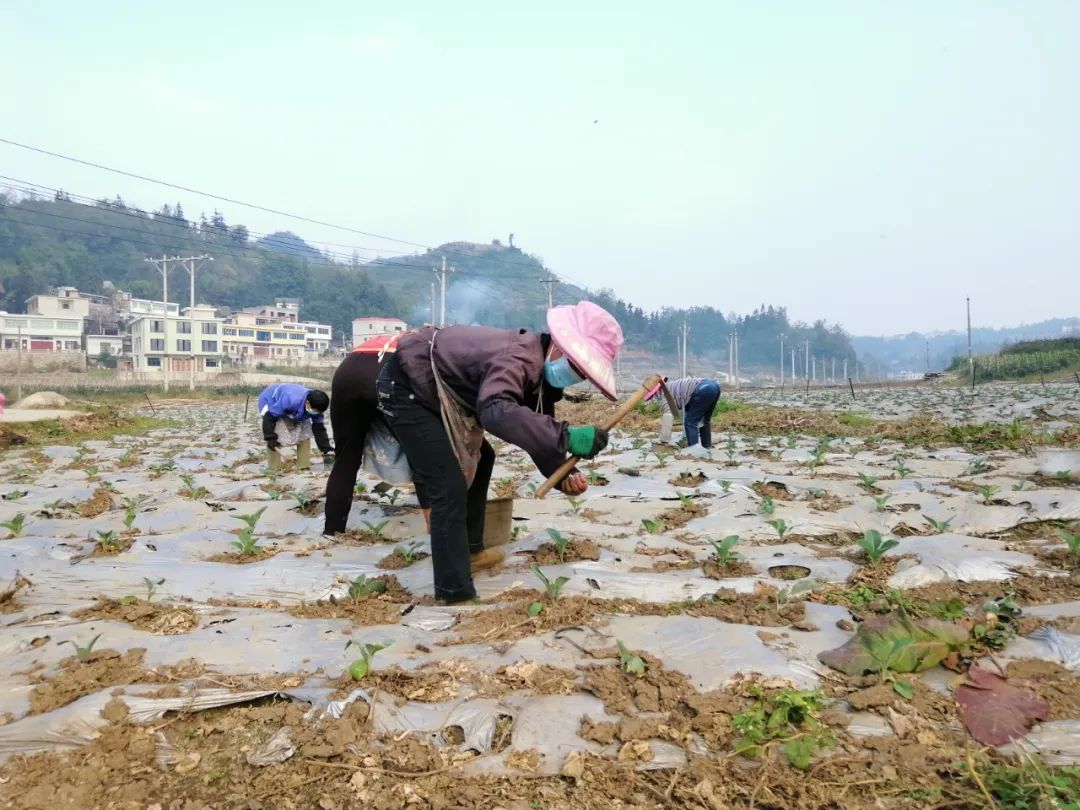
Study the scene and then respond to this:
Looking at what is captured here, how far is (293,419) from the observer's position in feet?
24.3

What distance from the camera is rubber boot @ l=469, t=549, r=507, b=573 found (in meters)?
3.83

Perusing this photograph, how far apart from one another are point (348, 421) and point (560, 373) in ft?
5.63

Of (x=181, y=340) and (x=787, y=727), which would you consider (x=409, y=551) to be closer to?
(x=787, y=727)

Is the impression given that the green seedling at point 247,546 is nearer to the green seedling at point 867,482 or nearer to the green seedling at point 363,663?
the green seedling at point 363,663

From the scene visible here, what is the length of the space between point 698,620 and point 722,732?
2.32 ft

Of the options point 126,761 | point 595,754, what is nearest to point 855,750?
point 595,754

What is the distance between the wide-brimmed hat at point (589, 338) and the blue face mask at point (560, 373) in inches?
2.7

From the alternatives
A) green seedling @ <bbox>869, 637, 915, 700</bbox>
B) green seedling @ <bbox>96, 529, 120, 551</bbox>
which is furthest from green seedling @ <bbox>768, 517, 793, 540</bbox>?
green seedling @ <bbox>96, 529, 120, 551</bbox>

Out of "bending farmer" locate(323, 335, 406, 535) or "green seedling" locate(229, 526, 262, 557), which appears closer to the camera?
"green seedling" locate(229, 526, 262, 557)

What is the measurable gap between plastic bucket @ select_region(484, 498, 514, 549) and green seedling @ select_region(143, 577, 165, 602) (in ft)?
5.50

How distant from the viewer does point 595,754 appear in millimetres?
2064

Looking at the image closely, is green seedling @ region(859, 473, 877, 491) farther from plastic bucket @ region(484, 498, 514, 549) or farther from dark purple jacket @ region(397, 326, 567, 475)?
dark purple jacket @ region(397, 326, 567, 475)

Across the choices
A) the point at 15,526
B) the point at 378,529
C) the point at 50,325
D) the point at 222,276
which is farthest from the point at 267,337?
the point at 378,529

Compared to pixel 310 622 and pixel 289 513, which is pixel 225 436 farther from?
pixel 310 622
